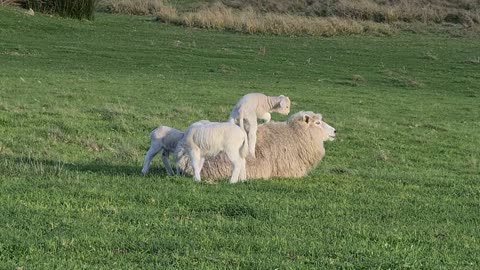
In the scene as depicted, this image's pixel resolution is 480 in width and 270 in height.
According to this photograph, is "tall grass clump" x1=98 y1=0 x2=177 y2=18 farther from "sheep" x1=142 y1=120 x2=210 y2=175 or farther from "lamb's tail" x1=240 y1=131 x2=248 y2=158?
"lamb's tail" x1=240 y1=131 x2=248 y2=158

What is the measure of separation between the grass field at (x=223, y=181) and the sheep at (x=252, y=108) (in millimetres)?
767

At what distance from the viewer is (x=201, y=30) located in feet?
134

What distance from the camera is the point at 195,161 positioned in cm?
887

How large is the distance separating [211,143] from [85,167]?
189 centimetres

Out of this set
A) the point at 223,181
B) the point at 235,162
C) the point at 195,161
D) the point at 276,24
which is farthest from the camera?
the point at 276,24

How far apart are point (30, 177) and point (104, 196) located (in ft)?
4.22

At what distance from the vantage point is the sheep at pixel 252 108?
933 centimetres

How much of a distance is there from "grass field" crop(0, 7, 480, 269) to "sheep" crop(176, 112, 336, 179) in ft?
1.60

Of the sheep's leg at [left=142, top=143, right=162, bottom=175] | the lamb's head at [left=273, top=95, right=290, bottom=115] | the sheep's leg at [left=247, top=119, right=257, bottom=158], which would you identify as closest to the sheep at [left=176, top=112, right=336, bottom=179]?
the sheep's leg at [left=247, top=119, right=257, bottom=158]

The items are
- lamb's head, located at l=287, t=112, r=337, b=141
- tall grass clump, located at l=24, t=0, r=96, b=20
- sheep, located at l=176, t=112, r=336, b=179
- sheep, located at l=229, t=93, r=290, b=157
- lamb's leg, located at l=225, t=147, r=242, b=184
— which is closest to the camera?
lamb's leg, located at l=225, t=147, r=242, b=184

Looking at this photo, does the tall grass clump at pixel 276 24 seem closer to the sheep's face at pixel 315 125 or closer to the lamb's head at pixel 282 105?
the sheep's face at pixel 315 125

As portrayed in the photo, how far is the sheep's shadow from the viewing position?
9.23 meters

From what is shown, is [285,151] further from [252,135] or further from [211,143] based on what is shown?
[211,143]

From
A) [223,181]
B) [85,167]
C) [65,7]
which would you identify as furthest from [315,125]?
[65,7]
